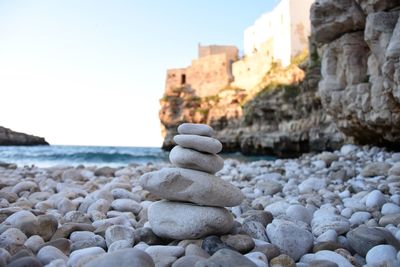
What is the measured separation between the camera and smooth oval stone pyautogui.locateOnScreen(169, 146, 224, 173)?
118 inches

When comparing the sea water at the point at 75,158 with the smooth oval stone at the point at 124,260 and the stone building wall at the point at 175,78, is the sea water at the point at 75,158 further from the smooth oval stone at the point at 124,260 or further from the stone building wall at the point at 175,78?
the stone building wall at the point at 175,78

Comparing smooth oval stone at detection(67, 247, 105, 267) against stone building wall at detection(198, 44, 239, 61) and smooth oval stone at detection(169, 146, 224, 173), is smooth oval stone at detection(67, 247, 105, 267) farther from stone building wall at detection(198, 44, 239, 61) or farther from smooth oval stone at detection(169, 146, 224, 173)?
stone building wall at detection(198, 44, 239, 61)

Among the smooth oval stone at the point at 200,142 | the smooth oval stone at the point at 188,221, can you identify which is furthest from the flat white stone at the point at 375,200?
the smooth oval stone at the point at 200,142

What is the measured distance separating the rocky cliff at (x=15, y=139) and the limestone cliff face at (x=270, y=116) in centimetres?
1759

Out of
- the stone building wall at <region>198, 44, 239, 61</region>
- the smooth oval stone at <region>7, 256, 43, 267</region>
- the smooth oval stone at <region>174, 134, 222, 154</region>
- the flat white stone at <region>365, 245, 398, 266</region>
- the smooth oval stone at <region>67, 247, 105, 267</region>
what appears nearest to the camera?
the smooth oval stone at <region>7, 256, 43, 267</region>

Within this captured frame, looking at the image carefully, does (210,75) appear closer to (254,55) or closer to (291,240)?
(254,55)

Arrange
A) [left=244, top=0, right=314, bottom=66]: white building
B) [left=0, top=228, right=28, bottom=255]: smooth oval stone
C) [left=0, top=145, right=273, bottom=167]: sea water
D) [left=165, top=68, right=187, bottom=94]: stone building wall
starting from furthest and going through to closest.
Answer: [left=165, top=68, right=187, bottom=94]: stone building wall → [left=244, top=0, right=314, bottom=66]: white building → [left=0, top=145, right=273, bottom=167]: sea water → [left=0, top=228, right=28, bottom=255]: smooth oval stone

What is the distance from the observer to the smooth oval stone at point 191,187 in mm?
2809

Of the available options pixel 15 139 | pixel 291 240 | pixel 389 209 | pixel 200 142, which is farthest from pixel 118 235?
pixel 15 139

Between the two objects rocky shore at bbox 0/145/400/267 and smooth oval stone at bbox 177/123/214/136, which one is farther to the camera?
smooth oval stone at bbox 177/123/214/136

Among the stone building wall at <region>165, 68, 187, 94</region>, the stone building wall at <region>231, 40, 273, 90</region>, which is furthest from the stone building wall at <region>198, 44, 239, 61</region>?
the stone building wall at <region>231, 40, 273, 90</region>

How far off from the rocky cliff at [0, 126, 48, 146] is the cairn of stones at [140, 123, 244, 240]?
30773 mm

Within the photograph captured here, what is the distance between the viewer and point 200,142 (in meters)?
2.97

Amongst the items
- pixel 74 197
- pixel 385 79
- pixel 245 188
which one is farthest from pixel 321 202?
pixel 385 79
